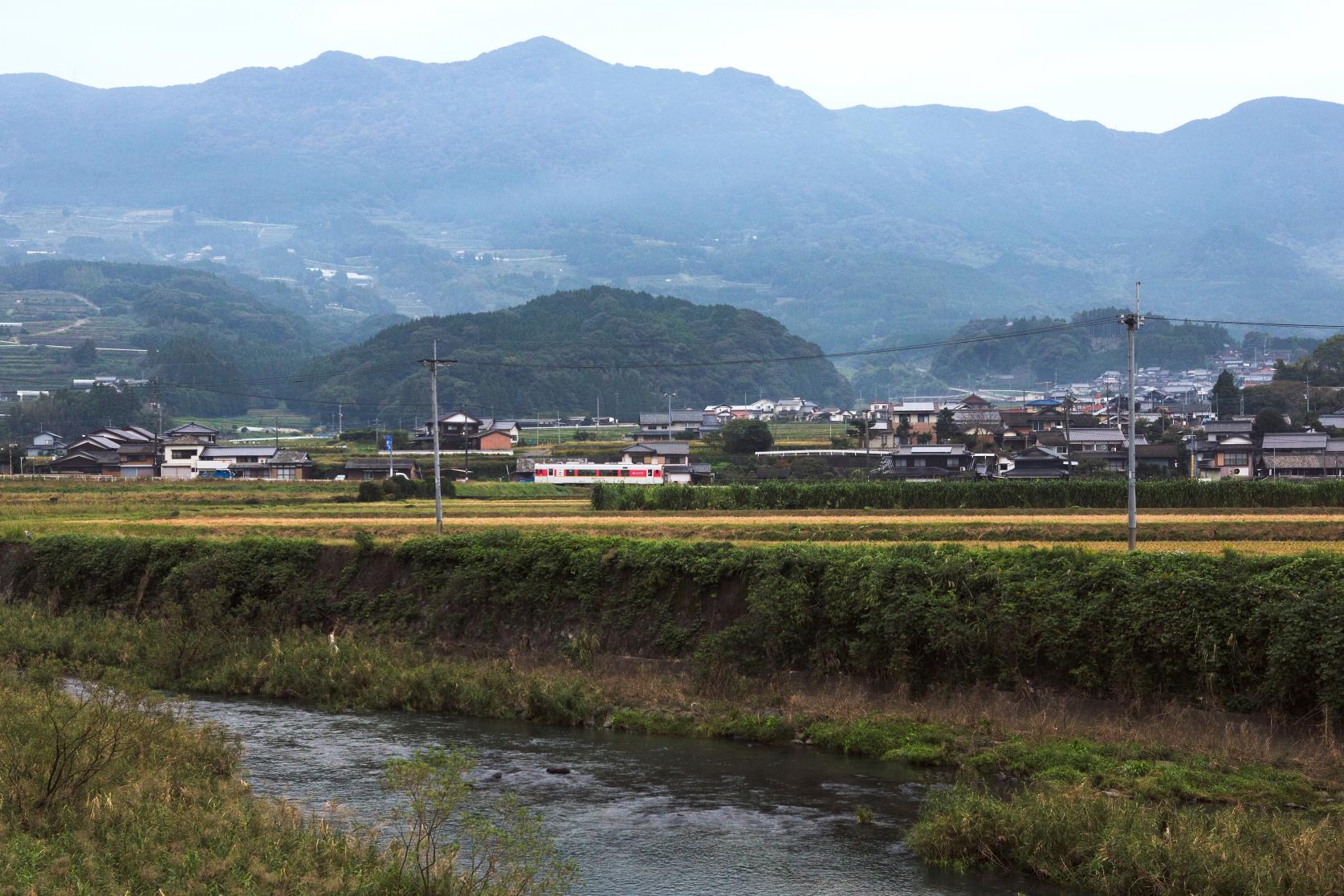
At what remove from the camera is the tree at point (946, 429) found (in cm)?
8755

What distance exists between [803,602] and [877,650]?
1.86 metres

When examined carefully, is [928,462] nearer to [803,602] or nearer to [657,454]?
[657,454]

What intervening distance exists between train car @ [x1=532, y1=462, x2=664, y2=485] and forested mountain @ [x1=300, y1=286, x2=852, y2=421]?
60.6 meters

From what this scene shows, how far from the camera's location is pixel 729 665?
2391 centimetres

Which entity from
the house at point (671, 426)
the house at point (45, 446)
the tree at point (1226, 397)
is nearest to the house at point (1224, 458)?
the tree at point (1226, 397)

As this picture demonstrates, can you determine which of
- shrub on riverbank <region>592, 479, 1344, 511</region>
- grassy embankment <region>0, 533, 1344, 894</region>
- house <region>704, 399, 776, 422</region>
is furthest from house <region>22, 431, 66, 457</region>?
grassy embankment <region>0, 533, 1344, 894</region>

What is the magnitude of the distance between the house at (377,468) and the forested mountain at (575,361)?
52116mm

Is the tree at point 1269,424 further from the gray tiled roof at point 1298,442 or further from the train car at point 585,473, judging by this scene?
the train car at point 585,473

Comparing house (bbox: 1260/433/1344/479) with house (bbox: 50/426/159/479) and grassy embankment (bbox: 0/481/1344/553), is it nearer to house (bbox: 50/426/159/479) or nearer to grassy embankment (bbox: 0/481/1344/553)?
grassy embankment (bbox: 0/481/1344/553)

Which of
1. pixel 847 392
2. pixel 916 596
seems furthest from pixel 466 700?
pixel 847 392

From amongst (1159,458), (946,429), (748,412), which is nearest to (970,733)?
(1159,458)

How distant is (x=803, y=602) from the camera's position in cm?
2383

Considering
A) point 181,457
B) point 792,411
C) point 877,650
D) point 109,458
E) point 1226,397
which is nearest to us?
point 877,650

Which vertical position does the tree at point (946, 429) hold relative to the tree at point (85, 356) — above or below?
below
